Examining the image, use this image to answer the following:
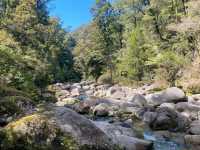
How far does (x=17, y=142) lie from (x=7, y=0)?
2934 cm

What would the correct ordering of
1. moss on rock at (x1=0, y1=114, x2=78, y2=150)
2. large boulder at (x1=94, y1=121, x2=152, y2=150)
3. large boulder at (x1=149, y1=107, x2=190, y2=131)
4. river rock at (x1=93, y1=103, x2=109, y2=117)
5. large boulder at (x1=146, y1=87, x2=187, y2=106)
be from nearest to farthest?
1. moss on rock at (x1=0, y1=114, x2=78, y2=150)
2. large boulder at (x1=94, y1=121, x2=152, y2=150)
3. large boulder at (x1=149, y1=107, x2=190, y2=131)
4. river rock at (x1=93, y1=103, x2=109, y2=117)
5. large boulder at (x1=146, y1=87, x2=187, y2=106)

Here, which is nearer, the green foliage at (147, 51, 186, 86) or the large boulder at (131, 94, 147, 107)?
the large boulder at (131, 94, 147, 107)

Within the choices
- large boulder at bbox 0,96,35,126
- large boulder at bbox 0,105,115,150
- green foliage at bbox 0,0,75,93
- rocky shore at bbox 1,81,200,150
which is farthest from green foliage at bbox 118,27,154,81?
large boulder at bbox 0,105,115,150

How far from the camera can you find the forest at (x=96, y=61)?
6786 mm

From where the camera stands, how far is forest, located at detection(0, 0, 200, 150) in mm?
6786

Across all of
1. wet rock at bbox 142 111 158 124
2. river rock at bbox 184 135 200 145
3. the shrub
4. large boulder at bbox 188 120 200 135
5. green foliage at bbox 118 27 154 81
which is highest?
green foliage at bbox 118 27 154 81

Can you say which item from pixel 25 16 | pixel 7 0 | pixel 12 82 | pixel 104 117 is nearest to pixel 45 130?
pixel 12 82

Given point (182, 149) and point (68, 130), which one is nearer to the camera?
point (68, 130)

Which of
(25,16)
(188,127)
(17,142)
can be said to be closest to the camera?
(17,142)

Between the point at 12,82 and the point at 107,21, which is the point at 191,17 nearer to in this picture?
the point at 12,82

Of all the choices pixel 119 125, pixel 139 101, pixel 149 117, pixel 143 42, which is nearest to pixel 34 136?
→ pixel 119 125

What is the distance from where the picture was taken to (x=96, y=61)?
4984 cm

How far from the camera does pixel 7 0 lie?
33406 mm

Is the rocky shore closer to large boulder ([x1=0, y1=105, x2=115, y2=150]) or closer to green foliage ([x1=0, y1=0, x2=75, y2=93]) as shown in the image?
large boulder ([x1=0, y1=105, x2=115, y2=150])
